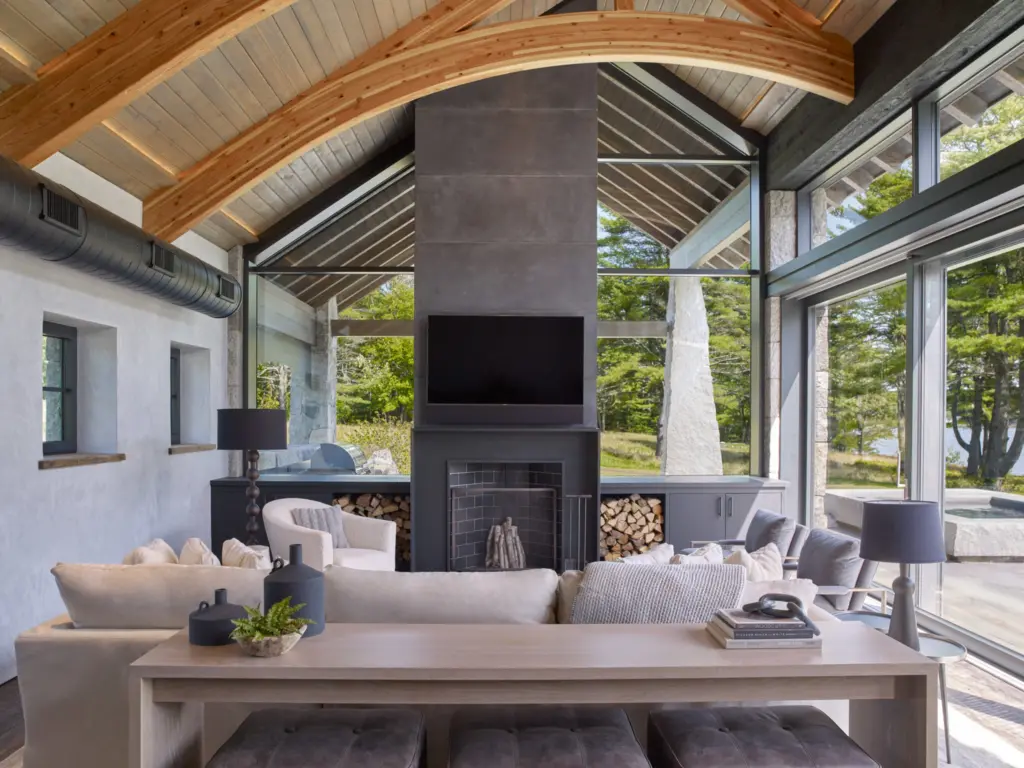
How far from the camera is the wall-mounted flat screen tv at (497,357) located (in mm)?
6270

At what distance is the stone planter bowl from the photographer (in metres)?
1.97

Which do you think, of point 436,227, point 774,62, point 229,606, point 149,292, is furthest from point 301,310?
point 229,606

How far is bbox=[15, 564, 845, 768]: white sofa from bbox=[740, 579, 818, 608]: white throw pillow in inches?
0.4

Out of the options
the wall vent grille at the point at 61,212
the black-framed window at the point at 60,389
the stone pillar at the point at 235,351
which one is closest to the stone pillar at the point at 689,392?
the stone pillar at the point at 235,351

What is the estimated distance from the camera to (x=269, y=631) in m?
2.00

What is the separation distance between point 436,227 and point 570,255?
3.65 feet

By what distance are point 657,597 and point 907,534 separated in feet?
3.81

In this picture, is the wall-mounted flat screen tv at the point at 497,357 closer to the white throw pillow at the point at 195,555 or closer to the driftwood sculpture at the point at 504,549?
the driftwood sculpture at the point at 504,549

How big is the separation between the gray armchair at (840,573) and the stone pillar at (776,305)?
2864mm

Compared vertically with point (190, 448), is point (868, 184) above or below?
above

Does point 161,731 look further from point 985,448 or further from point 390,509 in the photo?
point 390,509

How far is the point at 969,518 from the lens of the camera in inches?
174

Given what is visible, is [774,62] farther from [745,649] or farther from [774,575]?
[745,649]

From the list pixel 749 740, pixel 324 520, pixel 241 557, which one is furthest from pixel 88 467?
pixel 749 740
